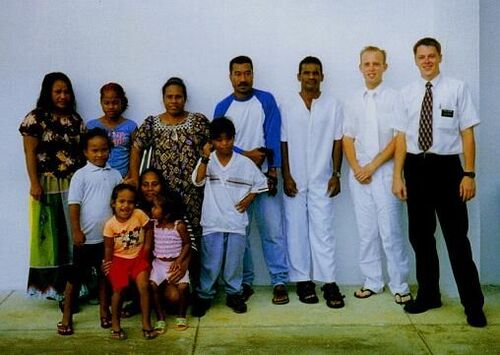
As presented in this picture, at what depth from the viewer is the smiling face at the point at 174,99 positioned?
5.20 metres

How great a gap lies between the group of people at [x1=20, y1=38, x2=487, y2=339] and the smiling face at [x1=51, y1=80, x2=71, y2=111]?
17 millimetres

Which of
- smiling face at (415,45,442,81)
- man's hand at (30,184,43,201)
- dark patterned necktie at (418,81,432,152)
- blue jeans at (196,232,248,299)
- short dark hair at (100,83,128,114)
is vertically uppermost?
smiling face at (415,45,442,81)

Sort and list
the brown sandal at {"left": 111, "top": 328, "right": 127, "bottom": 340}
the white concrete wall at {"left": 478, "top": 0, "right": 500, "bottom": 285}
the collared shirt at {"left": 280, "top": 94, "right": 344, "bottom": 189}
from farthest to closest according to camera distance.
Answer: the white concrete wall at {"left": 478, "top": 0, "right": 500, "bottom": 285}, the collared shirt at {"left": 280, "top": 94, "right": 344, "bottom": 189}, the brown sandal at {"left": 111, "top": 328, "right": 127, "bottom": 340}

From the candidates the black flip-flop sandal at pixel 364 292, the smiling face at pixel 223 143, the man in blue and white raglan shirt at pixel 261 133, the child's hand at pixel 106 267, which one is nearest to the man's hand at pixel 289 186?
the man in blue and white raglan shirt at pixel 261 133

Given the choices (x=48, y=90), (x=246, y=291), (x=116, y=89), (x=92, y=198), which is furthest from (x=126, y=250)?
(x=48, y=90)

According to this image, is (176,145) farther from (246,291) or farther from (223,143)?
(246,291)

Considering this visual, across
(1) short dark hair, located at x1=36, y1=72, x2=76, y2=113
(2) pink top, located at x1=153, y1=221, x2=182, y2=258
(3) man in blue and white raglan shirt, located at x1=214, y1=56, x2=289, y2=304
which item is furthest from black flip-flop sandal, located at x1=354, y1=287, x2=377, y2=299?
(1) short dark hair, located at x1=36, y1=72, x2=76, y2=113

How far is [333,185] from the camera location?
5414mm

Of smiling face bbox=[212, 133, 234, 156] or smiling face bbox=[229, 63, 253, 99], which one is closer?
smiling face bbox=[212, 133, 234, 156]

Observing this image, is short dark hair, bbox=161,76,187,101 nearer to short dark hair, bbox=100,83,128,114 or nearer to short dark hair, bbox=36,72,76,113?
short dark hair, bbox=100,83,128,114

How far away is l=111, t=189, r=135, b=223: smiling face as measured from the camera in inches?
186

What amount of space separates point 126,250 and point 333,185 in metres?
1.71

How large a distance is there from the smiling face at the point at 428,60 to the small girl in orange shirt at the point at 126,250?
2.27 metres

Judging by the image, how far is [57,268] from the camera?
5285mm
